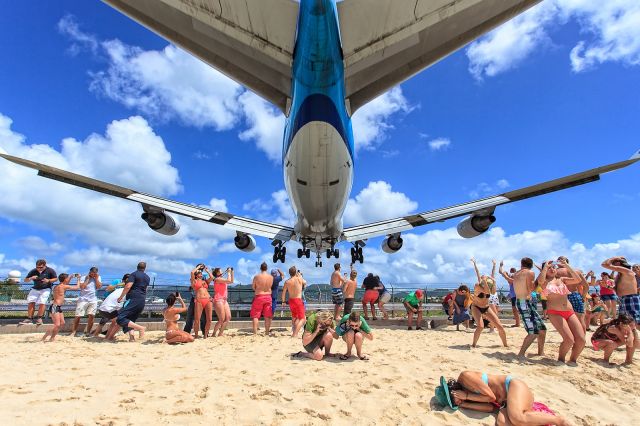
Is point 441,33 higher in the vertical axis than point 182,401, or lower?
higher

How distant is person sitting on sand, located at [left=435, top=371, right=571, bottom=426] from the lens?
8.94 ft

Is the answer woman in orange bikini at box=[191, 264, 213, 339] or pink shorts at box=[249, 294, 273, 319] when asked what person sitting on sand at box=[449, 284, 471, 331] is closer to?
pink shorts at box=[249, 294, 273, 319]

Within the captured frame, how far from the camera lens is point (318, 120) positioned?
9211mm

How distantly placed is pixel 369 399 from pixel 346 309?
6.77m

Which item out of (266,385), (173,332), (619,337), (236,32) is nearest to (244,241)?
(173,332)

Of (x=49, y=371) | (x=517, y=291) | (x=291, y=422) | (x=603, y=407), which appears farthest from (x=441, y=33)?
(x=49, y=371)

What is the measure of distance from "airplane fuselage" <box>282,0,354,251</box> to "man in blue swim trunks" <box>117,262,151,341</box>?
16.5 feet

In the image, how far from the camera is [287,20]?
9258 mm

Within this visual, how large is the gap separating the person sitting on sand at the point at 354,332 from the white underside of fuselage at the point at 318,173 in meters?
5.23

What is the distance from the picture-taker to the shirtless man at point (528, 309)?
5949 millimetres

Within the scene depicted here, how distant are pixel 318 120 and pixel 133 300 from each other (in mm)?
6315

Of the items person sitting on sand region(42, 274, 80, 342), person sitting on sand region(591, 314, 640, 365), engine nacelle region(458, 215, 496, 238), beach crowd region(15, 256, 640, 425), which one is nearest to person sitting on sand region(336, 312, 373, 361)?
beach crowd region(15, 256, 640, 425)

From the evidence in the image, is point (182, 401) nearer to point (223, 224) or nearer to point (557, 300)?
point (557, 300)

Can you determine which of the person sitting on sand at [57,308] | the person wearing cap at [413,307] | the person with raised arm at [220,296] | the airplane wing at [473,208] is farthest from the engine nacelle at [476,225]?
the person sitting on sand at [57,308]
